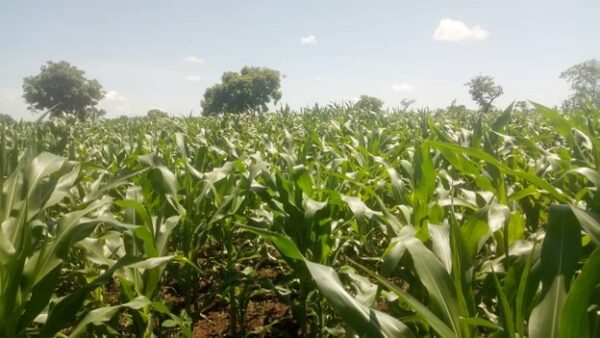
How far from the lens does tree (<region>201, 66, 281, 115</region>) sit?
4950 cm

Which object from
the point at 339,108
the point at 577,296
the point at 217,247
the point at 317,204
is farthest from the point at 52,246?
the point at 339,108

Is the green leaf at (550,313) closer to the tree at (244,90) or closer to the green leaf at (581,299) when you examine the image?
the green leaf at (581,299)

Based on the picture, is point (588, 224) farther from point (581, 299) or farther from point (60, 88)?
point (60, 88)

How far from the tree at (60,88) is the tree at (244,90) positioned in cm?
1575

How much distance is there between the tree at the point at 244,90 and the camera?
49.5m

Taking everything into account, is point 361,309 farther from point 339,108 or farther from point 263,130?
point 339,108

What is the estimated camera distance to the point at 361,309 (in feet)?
2.84

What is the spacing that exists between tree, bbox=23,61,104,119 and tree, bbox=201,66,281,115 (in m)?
15.7

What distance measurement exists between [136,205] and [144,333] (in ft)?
1.57

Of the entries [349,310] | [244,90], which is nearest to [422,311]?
[349,310]

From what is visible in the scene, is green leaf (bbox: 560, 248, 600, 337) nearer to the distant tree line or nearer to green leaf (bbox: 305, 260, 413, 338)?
green leaf (bbox: 305, 260, 413, 338)

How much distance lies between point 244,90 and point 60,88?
83.0 feet

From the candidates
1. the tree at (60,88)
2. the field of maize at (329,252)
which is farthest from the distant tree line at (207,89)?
the field of maize at (329,252)

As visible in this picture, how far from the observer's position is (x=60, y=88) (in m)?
54.0
